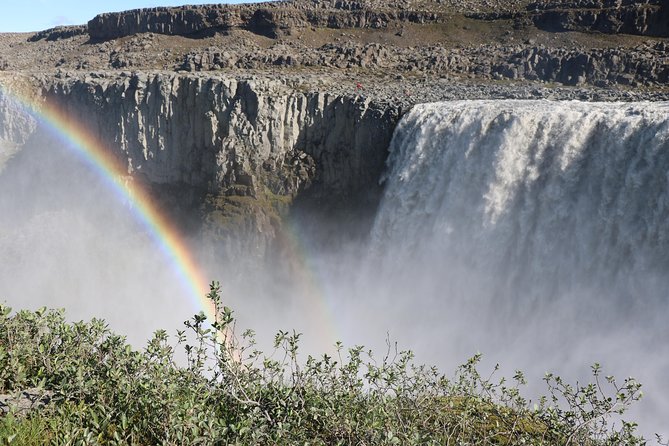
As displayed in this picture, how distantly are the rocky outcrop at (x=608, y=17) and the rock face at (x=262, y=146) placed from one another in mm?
27624

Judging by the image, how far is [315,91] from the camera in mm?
41156

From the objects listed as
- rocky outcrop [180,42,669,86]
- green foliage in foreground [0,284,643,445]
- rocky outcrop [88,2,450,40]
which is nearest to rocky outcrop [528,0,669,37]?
rocky outcrop [180,42,669,86]

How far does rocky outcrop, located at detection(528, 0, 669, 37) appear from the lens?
4972 centimetres

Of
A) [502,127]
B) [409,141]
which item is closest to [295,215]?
[409,141]

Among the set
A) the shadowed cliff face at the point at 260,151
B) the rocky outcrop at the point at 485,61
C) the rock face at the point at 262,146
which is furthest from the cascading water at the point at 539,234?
the rocky outcrop at the point at 485,61

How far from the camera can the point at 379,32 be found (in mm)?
65188

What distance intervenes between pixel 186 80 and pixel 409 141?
18.2 m

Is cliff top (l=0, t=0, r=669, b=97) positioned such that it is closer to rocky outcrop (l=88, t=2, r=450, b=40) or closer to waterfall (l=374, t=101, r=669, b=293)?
rocky outcrop (l=88, t=2, r=450, b=40)

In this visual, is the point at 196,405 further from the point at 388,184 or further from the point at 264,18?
the point at 264,18

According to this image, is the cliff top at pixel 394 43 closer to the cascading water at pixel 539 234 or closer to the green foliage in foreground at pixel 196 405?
the cascading water at pixel 539 234

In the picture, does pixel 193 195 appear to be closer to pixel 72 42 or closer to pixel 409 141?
pixel 409 141

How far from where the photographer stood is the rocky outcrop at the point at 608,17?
49719 mm

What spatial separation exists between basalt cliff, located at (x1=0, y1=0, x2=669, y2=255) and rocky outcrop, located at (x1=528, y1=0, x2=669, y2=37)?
0.40 ft

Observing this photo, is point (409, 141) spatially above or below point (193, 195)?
above
